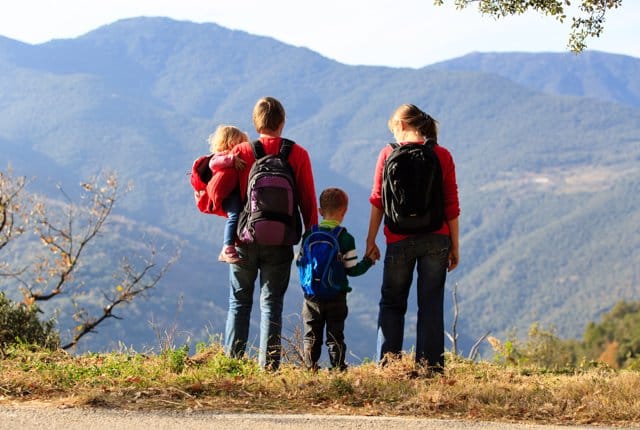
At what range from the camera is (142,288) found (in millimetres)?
12609

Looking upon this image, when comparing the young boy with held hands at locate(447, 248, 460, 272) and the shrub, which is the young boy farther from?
the shrub

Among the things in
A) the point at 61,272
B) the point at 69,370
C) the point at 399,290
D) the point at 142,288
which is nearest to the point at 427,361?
the point at 399,290

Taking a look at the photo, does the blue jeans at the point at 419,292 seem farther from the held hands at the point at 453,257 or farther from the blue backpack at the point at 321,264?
the blue backpack at the point at 321,264

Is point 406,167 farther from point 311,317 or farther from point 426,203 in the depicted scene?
point 311,317

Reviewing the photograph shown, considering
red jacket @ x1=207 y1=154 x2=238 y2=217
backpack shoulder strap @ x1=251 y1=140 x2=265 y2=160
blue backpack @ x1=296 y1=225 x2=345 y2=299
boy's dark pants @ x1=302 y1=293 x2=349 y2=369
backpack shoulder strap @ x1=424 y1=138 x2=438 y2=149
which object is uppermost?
backpack shoulder strap @ x1=424 y1=138 x2=438 y2=149

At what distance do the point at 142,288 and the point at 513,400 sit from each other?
798 cm

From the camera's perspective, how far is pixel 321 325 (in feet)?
21.1

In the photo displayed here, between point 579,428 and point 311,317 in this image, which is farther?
point 311,317

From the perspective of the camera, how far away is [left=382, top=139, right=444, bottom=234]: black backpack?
609cm

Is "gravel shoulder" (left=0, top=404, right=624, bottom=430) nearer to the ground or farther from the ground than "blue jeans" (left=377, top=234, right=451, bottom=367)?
nearer to the ground

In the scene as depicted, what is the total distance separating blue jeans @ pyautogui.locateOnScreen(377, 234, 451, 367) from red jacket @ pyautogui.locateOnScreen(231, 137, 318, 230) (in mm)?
582

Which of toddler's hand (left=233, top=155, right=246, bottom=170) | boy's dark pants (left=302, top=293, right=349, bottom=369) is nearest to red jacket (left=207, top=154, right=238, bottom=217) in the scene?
toddler's hand (left=233, top=155, right=246, bottom=170)

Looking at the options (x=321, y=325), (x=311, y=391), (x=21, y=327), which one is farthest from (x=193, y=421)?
(x=21, y=327)

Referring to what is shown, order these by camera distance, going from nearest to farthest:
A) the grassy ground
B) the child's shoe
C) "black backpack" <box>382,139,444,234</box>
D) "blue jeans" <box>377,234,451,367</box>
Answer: the grassy ground, "black backpack" <box>382,139,444,234</box>, "blue jeans" <box>377,234,451,367</box>, the child's shoe
